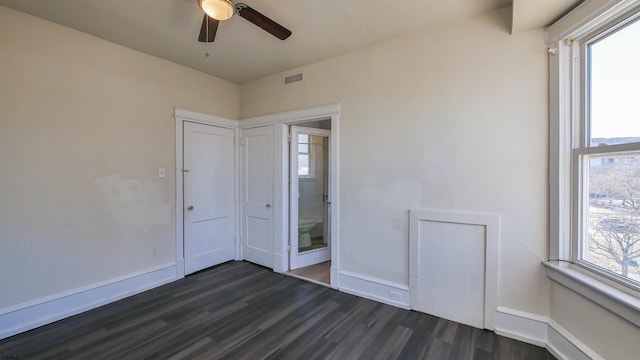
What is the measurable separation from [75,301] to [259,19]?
315 cm

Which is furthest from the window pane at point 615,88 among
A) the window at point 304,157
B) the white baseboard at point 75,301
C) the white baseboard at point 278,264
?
the white baseboard at point 75,301

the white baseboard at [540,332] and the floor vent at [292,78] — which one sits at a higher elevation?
the floor vent at [292,78]

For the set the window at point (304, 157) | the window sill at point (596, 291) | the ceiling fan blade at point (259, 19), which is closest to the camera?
the window sill at point (596, 291)

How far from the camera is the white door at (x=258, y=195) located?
3840 millimetres

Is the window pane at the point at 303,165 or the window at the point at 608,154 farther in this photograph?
the window pane at the point at 303,165

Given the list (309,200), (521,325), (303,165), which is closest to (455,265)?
(521,325)

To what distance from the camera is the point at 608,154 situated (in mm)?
1746

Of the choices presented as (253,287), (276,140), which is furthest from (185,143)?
(253,287)

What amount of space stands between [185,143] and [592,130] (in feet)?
13.3

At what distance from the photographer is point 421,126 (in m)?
2.62

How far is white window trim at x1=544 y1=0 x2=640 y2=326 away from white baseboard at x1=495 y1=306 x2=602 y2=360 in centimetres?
37

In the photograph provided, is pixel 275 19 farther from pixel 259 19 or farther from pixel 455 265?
pixel 455 265

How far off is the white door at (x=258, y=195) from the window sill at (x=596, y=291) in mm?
3061

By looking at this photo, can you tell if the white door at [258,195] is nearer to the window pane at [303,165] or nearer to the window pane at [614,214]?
the window pane at [303,165]
